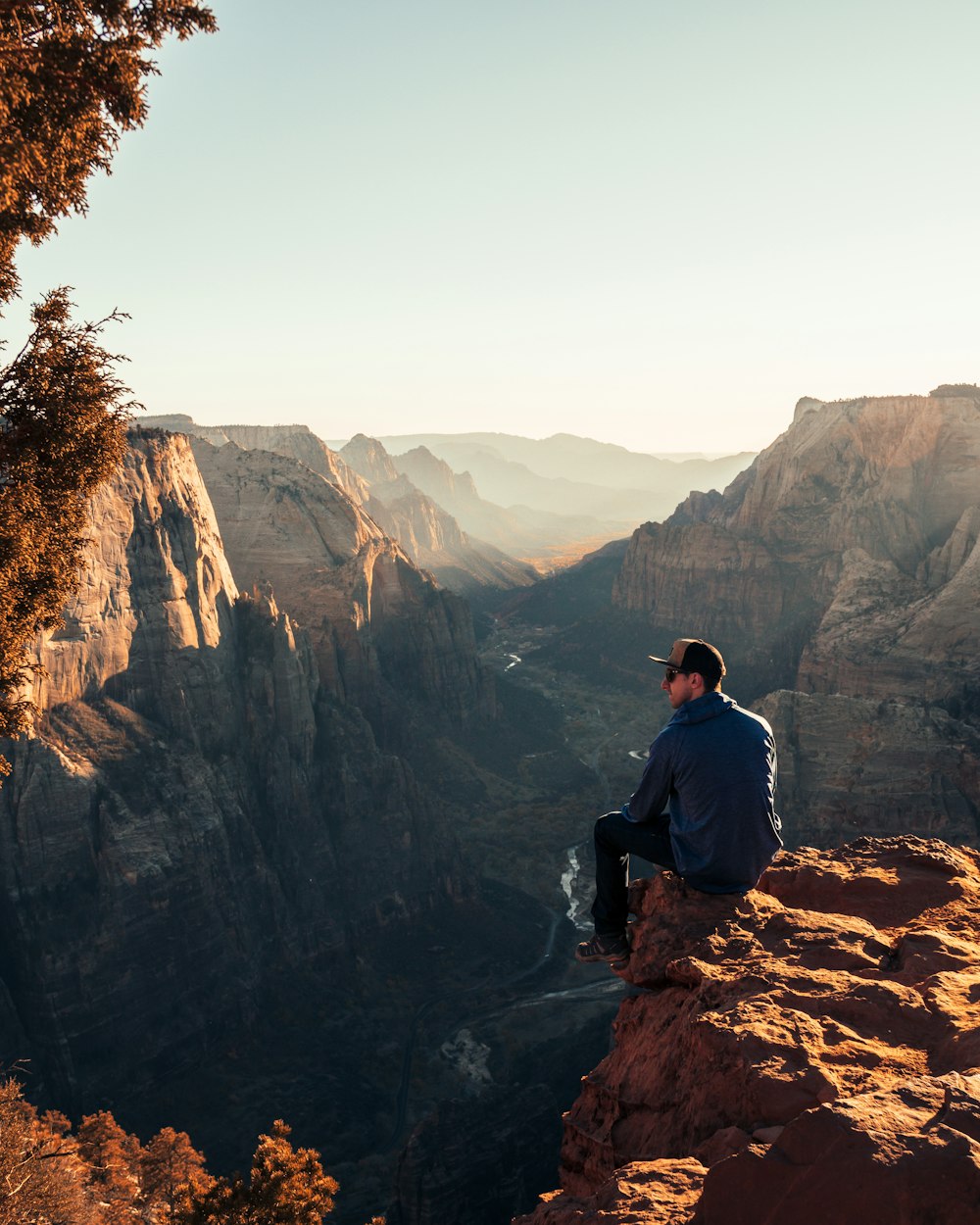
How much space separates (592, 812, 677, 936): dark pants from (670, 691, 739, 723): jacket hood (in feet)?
3.55

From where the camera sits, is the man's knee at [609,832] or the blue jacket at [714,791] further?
the man's knee at [609,832]

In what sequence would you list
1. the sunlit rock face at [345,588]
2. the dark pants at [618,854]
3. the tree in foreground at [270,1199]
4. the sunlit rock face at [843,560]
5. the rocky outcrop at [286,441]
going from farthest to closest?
the rocky outcrop at [286,441], the sunlit rock face at [345,588], the sunlit rock face at [843,560], the tree in foreground at [270,1199], the dark pants at [618,854]

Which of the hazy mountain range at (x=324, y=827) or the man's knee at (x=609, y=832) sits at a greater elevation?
the man's knee at (x=609, y=832)

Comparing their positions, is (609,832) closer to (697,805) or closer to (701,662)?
(697,805)

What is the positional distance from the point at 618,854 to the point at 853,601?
207 feet

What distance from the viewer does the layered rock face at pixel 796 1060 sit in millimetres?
4531

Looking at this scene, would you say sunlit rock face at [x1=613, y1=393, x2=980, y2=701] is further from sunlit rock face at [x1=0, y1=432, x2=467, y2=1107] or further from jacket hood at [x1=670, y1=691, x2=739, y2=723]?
jacket hood at [x1=670, y1=691, x2=739, y2=723]

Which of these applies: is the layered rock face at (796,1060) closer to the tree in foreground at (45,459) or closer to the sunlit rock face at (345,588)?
the tree in foreground at (45,459)

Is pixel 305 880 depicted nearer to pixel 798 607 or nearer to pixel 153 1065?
pixel 153 1065

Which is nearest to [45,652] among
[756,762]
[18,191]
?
[18,191]

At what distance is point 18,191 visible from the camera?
1001 centimetres

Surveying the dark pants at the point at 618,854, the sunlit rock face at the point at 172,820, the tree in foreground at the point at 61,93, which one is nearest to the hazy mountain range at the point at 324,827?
the sunlit rock face at the point at 172,820

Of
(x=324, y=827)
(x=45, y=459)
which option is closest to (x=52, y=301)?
(x=45, y=459)

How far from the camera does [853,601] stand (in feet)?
217
